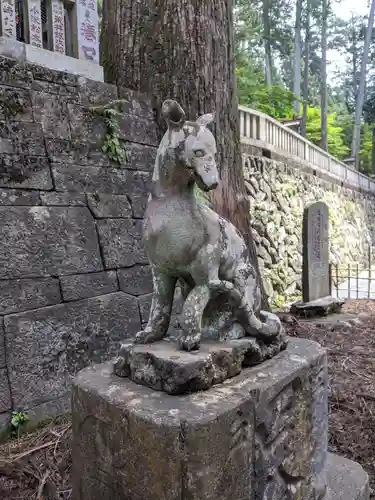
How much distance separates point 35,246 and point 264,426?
5.96ft

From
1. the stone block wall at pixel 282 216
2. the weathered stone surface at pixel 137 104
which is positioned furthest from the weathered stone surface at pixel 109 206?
the stone block wall at pixel 282 216

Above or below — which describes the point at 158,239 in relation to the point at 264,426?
above

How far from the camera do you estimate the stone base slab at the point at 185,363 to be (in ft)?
4.28

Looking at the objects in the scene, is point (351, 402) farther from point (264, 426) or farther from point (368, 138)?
point (368, 138)

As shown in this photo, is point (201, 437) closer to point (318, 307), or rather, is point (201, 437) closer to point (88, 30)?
point (88, 30)

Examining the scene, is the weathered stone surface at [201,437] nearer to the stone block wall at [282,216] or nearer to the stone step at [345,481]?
the stone step at [345,481]

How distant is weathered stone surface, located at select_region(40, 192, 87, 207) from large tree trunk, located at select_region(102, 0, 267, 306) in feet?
3.29

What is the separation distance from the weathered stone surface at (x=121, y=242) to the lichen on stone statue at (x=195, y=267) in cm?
151

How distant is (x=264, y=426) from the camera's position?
56.6 inches

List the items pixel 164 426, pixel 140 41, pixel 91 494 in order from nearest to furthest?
pixel 164 426
pixel 91 494
pixel 140 41

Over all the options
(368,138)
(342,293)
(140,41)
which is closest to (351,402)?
(140,41)

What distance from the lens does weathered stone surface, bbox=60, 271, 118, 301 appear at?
2732mm

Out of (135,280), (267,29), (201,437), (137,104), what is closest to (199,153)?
(201,437)

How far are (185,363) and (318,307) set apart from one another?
4359 mm
